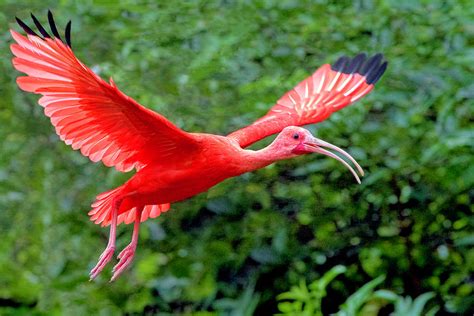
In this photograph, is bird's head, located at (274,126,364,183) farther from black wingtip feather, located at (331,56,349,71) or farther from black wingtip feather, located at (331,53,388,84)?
black wingtip feather, located at (331,56,349,71)

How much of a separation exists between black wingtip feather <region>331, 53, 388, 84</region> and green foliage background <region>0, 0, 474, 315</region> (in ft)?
2.95

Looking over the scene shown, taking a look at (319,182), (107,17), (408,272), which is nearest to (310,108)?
(319,182)

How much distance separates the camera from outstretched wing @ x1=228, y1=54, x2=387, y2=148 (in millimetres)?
5148

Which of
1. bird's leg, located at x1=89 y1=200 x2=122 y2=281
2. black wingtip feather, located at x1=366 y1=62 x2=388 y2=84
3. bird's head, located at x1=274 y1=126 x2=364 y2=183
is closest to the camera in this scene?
bird's leg, located at x1=89 y1=200 x2=122 y2=281

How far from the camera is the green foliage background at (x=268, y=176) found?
673cm

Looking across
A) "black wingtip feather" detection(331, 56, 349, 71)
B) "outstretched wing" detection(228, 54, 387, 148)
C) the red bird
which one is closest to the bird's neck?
the red bird

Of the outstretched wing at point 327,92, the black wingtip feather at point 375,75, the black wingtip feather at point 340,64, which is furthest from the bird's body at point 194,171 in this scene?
the black wingtip feather at point 340,64

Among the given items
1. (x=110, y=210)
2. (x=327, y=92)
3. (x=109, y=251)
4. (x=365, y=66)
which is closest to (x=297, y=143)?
(x=109, y=251)

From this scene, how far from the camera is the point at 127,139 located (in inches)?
174

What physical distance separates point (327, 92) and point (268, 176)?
1375 mm

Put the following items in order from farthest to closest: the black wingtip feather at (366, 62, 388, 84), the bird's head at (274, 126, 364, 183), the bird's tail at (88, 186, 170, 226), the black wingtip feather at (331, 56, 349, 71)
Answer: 1. the black wingtip feather at (331, 56, 349, 71)
2. the black wingtip feather at (366, 62, 388, 84)
3. the bird's tail at (88, 186, 170, 226)
4. the bird's head at (274, 126, 364, 183)

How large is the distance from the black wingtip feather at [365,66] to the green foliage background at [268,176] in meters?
0.90

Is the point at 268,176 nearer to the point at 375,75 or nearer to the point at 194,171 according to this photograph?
the point at 375,75

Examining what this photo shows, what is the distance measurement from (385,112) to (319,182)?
50cm
